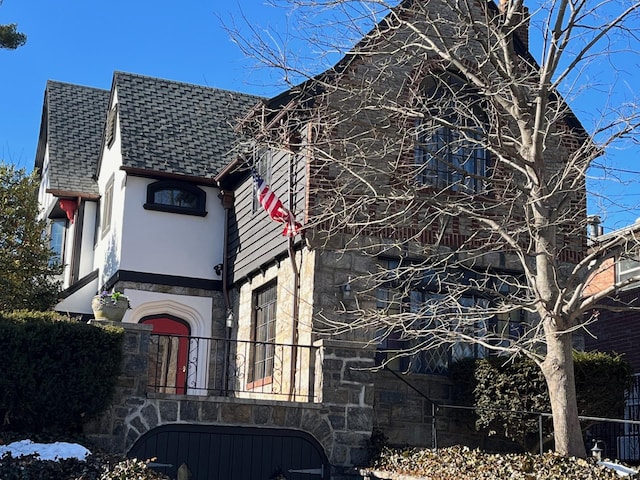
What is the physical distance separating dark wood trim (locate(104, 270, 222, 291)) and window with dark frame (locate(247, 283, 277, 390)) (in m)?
1.81

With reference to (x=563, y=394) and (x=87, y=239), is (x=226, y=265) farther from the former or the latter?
(x=563, y=394)

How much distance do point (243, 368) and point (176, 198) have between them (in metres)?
3.97

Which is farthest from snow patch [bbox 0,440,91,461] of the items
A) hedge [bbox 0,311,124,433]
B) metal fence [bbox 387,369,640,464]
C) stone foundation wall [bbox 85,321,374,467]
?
metal fence [bbox 387,369,640,464]

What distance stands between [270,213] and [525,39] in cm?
614

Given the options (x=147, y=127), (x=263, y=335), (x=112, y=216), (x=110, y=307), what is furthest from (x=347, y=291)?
(x=147, y=127)

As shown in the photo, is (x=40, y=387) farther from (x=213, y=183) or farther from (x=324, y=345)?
(x=213, y=183)

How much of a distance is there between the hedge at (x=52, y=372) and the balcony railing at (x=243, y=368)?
42.3 inches

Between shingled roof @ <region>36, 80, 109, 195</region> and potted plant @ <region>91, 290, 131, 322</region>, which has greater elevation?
shingled roof @ <region>36, 80, 109, 195</region>

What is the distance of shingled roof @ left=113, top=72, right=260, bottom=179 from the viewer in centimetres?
1870

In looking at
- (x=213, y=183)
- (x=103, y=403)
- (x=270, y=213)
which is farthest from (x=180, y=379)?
(x=103, y=403)

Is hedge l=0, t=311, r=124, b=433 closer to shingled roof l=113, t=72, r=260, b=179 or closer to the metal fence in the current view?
the metal fence

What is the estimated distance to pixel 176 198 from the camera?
18.8m

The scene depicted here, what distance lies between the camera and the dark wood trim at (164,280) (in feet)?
58.9

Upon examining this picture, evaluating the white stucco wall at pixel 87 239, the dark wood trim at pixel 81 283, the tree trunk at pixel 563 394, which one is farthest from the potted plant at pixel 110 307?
the white stucco wall at pixel 87 239
